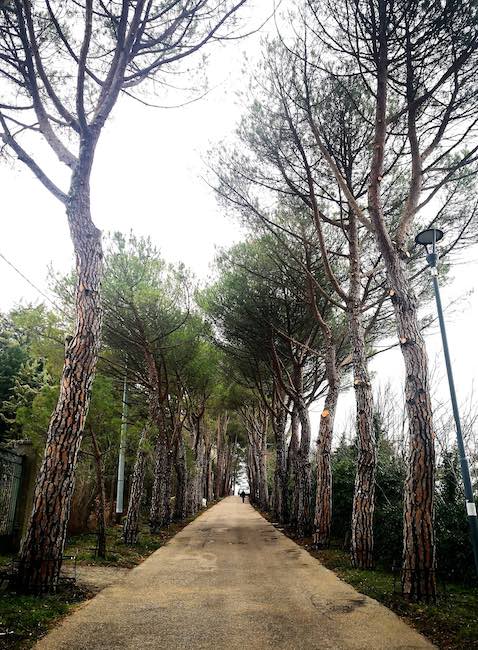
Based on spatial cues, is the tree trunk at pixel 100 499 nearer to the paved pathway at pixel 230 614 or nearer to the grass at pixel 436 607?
the paved pathway at pixel 230 614

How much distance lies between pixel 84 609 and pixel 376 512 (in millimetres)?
6134

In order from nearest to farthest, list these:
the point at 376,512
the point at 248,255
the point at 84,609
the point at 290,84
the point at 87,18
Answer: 1. the point at 84,609
2. the point at 87,18
3. the point at 290,84
4. the point at 376,512
5. the point at 248,255

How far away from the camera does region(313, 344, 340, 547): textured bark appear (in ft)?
32.2

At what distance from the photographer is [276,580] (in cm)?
642

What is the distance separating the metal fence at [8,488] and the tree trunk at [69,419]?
277cm

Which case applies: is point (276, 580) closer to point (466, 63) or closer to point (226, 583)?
point (226, 583)

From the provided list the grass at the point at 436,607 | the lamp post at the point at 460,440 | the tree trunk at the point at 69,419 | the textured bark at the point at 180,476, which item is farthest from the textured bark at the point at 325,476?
the textured bark at the point at 180,476

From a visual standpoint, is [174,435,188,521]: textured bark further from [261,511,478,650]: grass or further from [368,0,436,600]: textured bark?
[368,0,436,600]: textured bark

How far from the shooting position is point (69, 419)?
5328 millimetres

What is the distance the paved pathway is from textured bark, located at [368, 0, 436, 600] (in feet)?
2.28

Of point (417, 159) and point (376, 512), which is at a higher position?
point (417, 159)

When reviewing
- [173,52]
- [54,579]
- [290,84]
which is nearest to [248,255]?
[290,84]

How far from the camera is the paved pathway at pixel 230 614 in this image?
12.1 feet

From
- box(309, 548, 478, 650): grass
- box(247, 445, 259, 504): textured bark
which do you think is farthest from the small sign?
box(247, 445, 259, 504): textured bark
